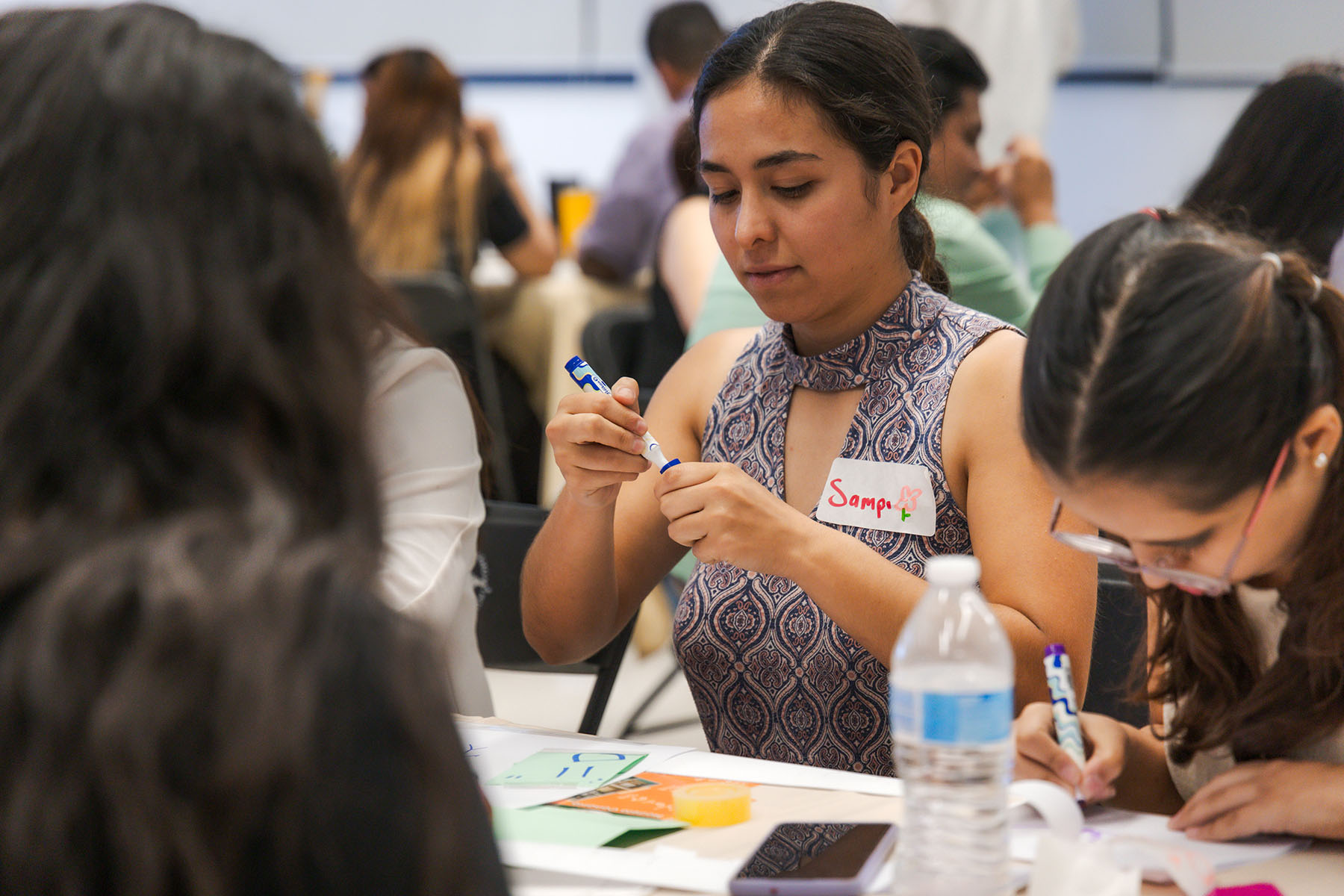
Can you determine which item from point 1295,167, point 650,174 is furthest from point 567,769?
point 650,174

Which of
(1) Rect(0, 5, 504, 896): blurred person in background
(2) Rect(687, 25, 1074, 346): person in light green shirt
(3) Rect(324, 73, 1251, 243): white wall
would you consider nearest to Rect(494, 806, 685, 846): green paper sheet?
(1) Rect(0, 5, 504, 896): blurred person in background

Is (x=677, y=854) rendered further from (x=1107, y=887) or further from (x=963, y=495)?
(x=963, y=495)

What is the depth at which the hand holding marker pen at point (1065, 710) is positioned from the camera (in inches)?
43.6

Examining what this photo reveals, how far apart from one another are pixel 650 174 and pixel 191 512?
3.35 m

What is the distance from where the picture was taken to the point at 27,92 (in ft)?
2.26

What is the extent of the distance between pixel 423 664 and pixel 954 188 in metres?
2.15

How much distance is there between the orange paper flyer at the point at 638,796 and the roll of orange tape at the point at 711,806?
15 millimetres

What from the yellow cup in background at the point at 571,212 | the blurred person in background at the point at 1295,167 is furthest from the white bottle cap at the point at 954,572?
the yellow cup in background at the point at 571,212

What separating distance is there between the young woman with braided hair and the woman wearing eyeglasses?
278 millimetres

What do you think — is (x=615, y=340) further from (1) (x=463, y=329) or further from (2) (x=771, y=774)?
(2) (x=771, y=774)

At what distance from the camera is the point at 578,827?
3.53 feet

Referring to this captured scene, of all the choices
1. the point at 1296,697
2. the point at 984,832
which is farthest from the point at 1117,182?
the point at 984,832

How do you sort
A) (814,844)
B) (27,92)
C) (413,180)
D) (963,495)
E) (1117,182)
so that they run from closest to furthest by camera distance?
(27,92) < (814,844) < (963,495) < (413,180) < (1117,182)

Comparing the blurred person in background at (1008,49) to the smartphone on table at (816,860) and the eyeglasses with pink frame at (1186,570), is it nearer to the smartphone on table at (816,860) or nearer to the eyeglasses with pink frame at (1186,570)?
the eyeglasses with pink frame at (1186,570)
